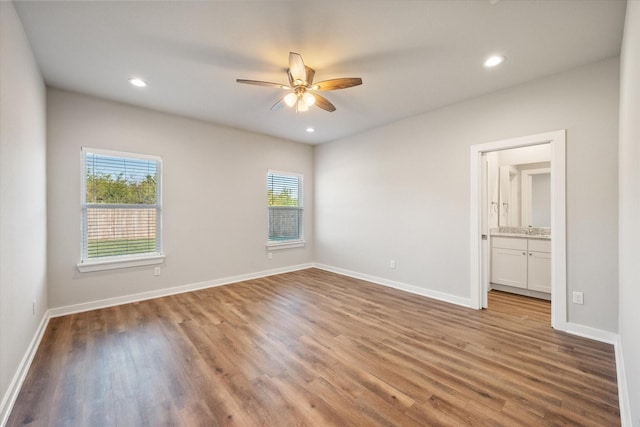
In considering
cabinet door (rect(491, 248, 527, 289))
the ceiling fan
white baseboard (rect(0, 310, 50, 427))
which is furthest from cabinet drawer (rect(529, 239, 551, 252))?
white baseboard (rect(0, 310, 50, 427))

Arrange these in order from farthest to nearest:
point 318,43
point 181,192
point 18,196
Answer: point 181,192 < point 318,43 < point 18,196

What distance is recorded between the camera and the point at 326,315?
320 cm

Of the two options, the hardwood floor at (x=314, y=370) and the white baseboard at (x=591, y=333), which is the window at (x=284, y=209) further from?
the white baseboard at (x=591, y=333)

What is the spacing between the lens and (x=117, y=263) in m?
3.55

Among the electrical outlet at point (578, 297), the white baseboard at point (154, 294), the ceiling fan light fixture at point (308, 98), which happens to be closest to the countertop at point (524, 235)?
the electrical outlet at point (578, 297)

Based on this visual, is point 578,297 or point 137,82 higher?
point 137,82

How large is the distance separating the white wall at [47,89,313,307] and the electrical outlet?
424 cm

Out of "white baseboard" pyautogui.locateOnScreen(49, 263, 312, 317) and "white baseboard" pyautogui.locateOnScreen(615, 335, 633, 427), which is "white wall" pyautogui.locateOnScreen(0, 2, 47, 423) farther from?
"white baseboard" pyautogui.locateOnScreen(615, 335, 633, 427)

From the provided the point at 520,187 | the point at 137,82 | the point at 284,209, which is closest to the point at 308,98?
the point at 137,82

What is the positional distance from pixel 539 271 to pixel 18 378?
569 cm

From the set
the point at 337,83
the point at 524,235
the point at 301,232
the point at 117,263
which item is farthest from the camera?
the point at 301,232

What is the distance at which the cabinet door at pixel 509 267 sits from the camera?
4.00 metres

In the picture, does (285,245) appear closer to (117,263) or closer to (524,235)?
(117,263)

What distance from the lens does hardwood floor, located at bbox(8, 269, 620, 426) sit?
1.64 meters
